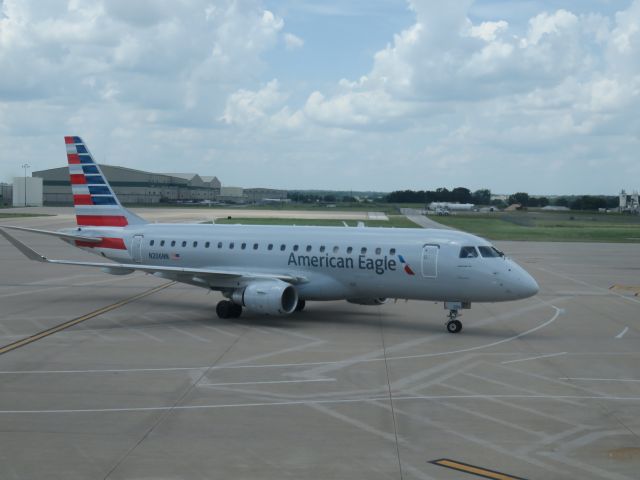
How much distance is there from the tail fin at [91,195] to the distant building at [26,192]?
5181 inches

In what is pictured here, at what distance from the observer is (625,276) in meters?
46.1

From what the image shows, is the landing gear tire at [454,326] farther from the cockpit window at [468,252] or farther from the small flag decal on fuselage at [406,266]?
the cockpit window at [468,252]

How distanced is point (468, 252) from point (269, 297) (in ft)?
23.0

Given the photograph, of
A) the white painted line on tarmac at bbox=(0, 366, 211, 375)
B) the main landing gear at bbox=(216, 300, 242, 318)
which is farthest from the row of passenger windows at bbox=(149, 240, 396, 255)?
the white painted line on tarmac at bbox=(0, 366, 211, 375)

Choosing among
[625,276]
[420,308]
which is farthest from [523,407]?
[625,276]

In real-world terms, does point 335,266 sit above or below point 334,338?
above

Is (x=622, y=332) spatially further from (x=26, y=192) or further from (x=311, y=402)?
(x=26, y=192)

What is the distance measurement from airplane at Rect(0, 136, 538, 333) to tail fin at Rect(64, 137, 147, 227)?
0.74 metres

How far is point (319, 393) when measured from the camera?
17531 millimetres

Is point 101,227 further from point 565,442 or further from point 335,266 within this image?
point 565,442

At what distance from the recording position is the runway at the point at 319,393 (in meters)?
13.0

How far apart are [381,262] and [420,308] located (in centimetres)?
543

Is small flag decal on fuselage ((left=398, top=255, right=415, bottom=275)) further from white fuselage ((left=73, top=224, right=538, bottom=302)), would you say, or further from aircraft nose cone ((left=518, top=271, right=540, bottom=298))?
aircraft nose cone ((left=518, top=271, right=540, bottom=298))

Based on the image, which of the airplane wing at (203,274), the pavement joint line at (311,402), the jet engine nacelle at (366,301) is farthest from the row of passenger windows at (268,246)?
the pavement joint line at (311,402)
